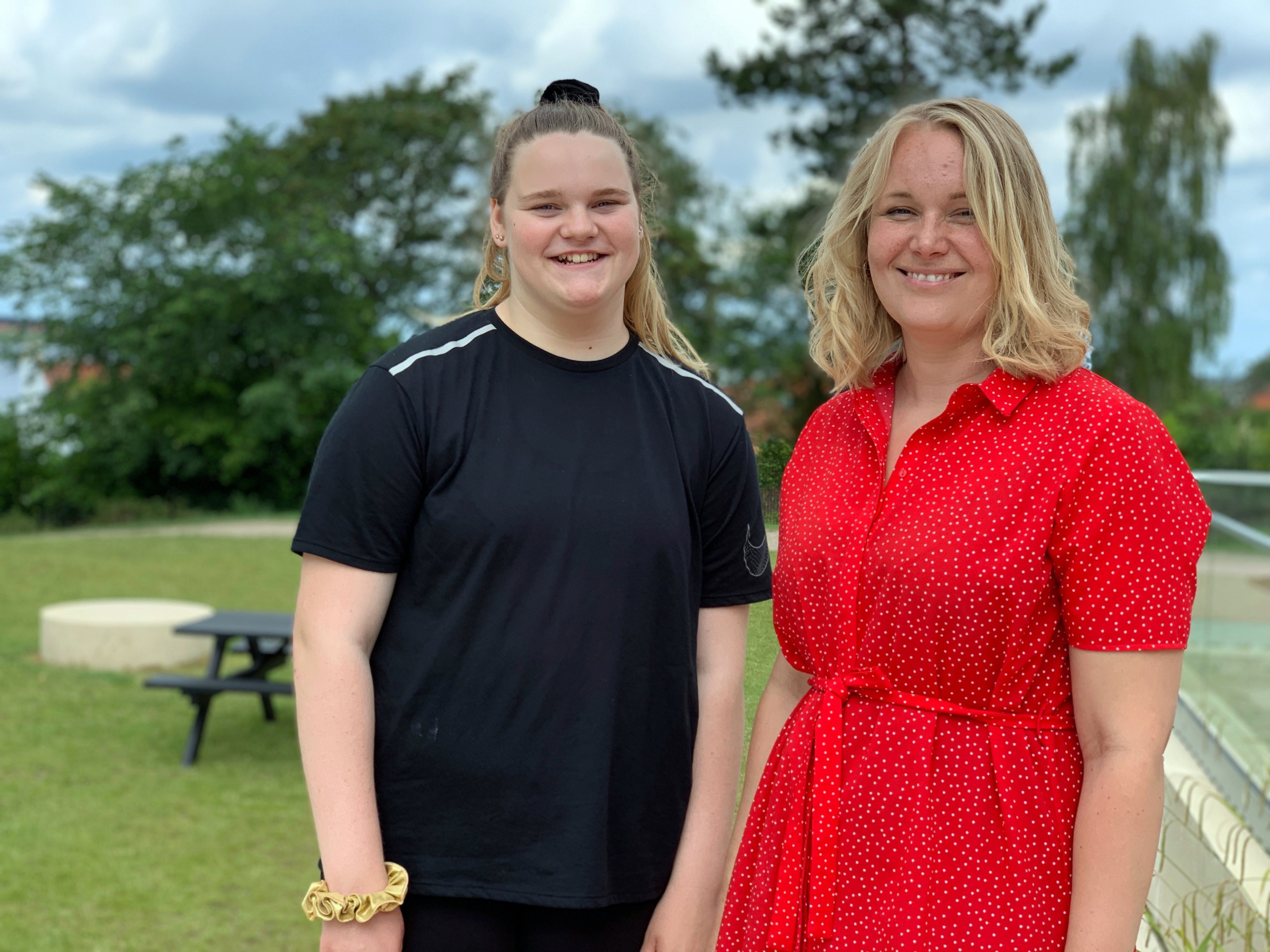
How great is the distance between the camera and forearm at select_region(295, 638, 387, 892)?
1.91m

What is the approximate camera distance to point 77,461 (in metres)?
25.9

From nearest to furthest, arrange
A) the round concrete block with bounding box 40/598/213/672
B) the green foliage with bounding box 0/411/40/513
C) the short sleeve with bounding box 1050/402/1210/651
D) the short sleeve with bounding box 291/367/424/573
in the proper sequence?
the short sleeve with bounding box 1050/402/1210/651
the short sleeve with bounding box 291/367/424/573
the round concrete block with bounding box 40/598/213/672
the green foliage with bounding box 0/411/40/513

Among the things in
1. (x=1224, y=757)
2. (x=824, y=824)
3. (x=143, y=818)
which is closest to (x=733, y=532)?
(x=824, y=824)

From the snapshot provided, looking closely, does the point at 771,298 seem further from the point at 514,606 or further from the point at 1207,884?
the point at 514,606

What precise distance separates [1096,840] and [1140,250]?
89.5ft

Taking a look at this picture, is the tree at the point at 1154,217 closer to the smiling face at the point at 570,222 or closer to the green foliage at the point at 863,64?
the green foliage at the point at 863,64

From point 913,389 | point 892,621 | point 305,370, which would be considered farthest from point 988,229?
point 305,370

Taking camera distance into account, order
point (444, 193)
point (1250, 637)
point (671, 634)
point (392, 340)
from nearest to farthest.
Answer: point (671, 634) < point (1250, 637) < point (392, 340) < point (444, 193)

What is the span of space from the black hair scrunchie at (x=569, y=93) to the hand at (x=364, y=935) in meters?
1.30

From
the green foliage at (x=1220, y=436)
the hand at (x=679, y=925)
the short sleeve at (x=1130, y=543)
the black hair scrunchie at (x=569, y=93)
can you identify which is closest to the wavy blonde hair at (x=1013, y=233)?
the short sleeve at (x=1130, y=543)

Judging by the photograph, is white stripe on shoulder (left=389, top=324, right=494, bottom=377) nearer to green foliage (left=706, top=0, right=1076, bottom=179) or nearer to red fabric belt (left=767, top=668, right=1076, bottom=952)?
red fabric belt (left=767, top=668, right=1076, bottom=952)

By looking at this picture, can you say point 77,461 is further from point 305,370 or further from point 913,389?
point 913,389

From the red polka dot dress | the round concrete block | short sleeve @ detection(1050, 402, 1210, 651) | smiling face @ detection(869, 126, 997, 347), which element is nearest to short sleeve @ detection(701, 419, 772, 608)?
the red polka dot dress

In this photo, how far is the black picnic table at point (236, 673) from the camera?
6570mm
